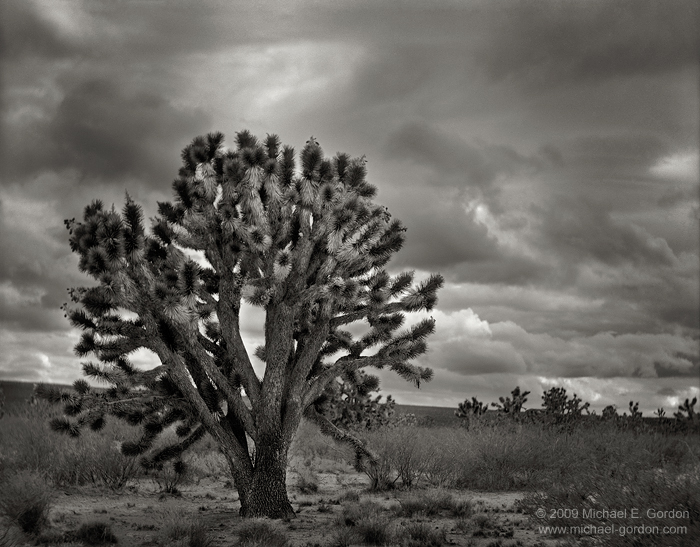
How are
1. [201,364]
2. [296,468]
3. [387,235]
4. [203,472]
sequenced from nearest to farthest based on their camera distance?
[201,364]
[387,235]
[203,472]
[296,468]

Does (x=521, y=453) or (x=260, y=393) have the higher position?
(x=260, y=393)

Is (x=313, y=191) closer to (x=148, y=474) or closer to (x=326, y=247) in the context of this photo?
(x=326, y=247)

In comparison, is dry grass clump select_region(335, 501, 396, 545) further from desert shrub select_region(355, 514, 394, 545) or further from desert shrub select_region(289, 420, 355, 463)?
desert shrub select_region(289, 420, 355, 463)

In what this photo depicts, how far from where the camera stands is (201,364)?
11.7 m

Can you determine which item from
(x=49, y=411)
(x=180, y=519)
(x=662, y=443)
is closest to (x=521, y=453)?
(x=662, y=443)

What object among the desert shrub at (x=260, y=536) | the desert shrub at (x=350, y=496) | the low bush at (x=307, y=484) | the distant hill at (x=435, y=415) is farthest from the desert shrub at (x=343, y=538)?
the distant hill at (x=435, y=415)

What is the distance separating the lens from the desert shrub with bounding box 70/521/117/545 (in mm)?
9703

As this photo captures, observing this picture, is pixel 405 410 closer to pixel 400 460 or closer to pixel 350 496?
pixel 400 460

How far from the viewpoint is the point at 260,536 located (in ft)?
31.4

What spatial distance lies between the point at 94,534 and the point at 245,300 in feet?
14.4

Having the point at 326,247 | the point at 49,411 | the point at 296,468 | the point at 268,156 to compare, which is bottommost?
the point at 296,468

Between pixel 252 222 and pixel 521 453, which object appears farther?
pixel 521 453

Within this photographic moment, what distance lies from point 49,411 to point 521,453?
505 inches

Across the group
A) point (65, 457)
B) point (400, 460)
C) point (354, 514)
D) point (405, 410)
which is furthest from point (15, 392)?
point (354, 514)
